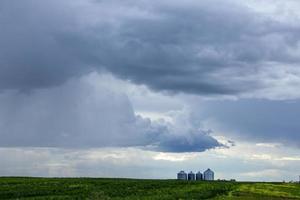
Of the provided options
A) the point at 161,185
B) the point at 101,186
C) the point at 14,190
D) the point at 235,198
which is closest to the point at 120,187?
the point at 101,186

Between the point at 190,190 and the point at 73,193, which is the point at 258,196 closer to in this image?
the point at 190,190

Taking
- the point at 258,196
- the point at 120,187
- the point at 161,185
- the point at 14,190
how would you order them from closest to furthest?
the point at 258,196
the point at 14,190
the point at 120,187
the point at 161,185

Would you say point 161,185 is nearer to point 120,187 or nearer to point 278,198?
point 120,187

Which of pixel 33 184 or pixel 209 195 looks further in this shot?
pixel 33 184

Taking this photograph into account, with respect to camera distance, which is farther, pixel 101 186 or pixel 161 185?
pixel 161 185

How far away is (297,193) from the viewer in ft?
A: 243

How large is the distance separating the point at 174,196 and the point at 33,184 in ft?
85.8

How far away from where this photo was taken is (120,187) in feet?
258

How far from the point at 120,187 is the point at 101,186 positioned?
2790 millimetres

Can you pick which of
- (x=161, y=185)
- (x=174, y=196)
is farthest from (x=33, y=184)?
(x=174, y=196)

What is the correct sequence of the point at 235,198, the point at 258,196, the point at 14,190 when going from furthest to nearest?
the point at 14,190
the point at 258,196
the point at 235,198

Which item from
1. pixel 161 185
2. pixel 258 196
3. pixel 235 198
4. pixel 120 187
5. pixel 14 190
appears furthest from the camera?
pixel 161 185

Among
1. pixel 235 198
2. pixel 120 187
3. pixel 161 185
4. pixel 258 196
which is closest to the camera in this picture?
pixel 235 198

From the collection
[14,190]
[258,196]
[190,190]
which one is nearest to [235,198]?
[258,196]
